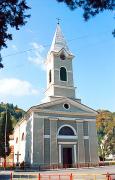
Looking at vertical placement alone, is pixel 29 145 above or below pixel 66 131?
below

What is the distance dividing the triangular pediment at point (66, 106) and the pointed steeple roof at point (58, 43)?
8978mm

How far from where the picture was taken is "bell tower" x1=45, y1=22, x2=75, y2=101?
42781 mm

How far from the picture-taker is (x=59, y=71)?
144ft

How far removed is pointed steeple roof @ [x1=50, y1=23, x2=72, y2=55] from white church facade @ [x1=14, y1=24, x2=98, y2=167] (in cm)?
64

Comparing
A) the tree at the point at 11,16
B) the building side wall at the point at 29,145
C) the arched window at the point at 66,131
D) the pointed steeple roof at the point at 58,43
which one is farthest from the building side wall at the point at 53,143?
the tree at the point at 11,16

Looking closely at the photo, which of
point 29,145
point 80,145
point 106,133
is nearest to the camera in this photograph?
point 29,145

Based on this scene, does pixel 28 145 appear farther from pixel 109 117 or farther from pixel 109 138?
pixel 109 117

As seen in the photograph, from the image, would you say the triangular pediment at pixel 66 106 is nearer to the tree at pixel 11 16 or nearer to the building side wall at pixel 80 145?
the building side wall at pixel 80 145

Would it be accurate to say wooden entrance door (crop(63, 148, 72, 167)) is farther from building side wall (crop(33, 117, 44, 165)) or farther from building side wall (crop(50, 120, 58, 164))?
building side wall (crop(33, 117, 44, 165))

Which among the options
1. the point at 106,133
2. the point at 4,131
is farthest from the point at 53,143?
the point at 106,133

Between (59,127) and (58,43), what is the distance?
Result: 1484cm

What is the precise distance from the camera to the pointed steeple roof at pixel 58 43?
45500mm

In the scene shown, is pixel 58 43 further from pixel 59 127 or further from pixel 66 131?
pixel 66 131

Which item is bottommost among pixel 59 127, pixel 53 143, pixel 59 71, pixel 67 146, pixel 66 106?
pixel 67 146
